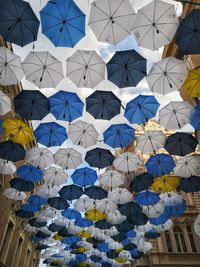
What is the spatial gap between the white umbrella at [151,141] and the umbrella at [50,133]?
400 centimetres

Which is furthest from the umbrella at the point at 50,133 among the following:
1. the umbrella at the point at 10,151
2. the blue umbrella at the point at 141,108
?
the blue umbrella at the point at 141,108

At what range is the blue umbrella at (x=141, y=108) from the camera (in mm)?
10234

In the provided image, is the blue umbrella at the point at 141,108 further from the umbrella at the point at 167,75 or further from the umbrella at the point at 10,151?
the umbrella at the point at 10,151

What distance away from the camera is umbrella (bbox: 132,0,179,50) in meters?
7.64

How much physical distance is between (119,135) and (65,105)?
10.1 ft

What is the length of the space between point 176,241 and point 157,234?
7.33 m

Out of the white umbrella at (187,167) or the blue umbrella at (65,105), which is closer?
the blue umbrella at (65,105)

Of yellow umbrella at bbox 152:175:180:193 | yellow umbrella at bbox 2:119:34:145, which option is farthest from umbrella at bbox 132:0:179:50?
yellow umbrella at bbox 152:175:180:193

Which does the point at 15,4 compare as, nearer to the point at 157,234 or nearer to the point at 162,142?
the point at 162,142

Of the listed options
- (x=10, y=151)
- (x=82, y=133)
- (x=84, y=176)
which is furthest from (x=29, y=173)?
(x=82, y=133)

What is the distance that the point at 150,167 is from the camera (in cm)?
1221

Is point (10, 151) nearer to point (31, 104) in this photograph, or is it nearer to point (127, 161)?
point (31, 104)

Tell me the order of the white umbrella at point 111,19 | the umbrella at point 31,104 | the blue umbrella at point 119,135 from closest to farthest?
the white umbrella at point 111,19
the umbrella at point 31,104
the blue umbrella at point 119,135

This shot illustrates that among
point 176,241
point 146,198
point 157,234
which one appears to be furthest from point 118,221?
point 176,241
